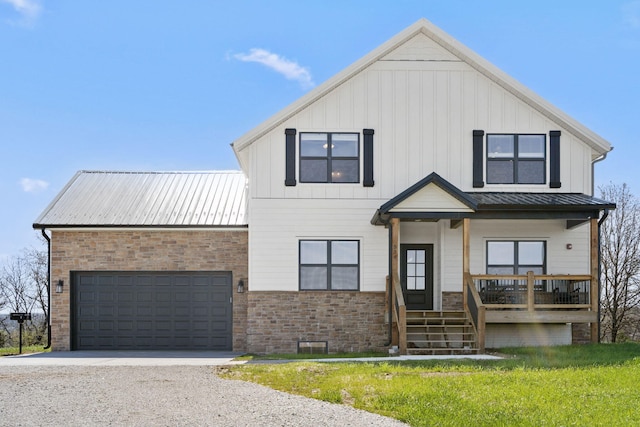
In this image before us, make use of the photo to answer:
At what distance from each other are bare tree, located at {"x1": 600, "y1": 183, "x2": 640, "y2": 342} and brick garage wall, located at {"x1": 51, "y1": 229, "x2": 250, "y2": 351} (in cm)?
1662

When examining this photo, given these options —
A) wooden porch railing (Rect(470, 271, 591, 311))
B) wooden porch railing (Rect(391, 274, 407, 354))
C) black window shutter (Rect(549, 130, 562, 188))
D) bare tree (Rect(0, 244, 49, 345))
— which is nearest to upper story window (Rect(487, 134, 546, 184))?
A: black window shutter (Rect(549, 130, 562, 188))

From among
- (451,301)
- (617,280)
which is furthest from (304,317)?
(617,280)

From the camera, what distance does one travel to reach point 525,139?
1767cm

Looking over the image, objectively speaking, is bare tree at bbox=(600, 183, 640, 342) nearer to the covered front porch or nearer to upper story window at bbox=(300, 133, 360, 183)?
the covered front porch

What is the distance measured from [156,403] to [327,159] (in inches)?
381

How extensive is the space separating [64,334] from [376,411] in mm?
12634

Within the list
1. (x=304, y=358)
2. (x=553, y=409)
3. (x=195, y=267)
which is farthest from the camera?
(x=195, y=267)

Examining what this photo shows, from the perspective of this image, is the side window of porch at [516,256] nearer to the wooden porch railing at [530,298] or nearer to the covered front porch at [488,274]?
the covered front porch at [488,274]

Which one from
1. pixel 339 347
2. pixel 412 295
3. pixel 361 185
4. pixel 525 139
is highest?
pixel 525 139

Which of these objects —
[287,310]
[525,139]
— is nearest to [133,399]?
[287,310]

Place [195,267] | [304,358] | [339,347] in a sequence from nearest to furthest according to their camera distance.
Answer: [304,358] < [339,347] < [195,267]

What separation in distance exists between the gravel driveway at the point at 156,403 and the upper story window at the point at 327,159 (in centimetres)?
697

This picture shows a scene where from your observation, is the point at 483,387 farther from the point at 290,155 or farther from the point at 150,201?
the point at 150,201

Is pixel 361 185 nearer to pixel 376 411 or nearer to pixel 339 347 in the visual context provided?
pixel 339 347
